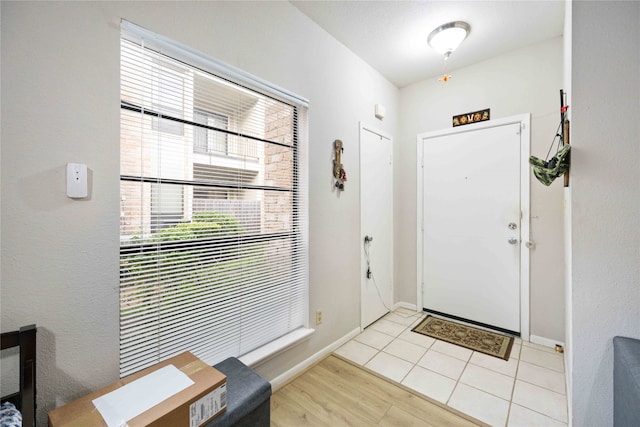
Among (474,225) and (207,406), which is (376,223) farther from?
Answer: (207,406)

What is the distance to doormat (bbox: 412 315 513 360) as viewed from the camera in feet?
7.71

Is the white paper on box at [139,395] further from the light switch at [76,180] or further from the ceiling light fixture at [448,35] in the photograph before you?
the ceiling light fixture at [448,35]

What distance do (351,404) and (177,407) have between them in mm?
1169

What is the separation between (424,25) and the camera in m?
2.15

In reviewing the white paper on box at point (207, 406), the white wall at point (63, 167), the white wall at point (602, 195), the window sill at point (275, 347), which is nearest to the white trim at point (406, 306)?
the window sill at point (275, 347)

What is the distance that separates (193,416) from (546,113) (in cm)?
332

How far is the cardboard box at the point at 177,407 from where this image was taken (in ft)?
2.91

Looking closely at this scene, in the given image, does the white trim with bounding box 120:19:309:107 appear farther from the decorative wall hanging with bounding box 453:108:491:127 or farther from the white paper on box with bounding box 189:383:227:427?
the decorative wall hanging with bounding box 453:108:491:127

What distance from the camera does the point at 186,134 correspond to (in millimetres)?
1414

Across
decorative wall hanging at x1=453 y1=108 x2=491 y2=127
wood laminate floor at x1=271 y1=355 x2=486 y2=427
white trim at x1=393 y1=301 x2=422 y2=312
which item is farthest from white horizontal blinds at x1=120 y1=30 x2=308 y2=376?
decorative wall hanging at x1=453 y1=108 x2=491 y2=127

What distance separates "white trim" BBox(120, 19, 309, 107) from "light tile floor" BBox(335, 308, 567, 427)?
86.2 inches

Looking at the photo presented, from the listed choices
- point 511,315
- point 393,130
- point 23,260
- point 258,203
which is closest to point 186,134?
point 258,203

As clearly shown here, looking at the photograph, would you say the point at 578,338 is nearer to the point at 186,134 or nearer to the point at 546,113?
the point at 546,113

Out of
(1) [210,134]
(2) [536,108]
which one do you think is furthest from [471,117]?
(1) [210,134]
